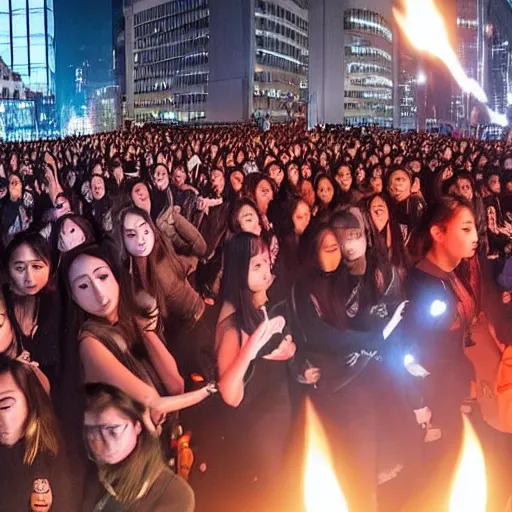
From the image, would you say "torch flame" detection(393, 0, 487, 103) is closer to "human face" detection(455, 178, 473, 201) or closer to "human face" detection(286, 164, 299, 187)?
"human face" detection(286, 164, 299, 187)

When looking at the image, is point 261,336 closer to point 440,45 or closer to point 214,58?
point 214,58

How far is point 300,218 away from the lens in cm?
700

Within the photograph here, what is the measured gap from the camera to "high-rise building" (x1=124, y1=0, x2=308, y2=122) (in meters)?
65.2

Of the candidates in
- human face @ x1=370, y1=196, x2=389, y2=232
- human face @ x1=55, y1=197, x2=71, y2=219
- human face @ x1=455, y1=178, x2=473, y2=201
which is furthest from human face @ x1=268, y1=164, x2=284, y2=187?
human face @ x1=370, y1=196, x2=389, y2=232

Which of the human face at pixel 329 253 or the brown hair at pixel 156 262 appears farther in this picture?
the brown hair at pixel 156 262

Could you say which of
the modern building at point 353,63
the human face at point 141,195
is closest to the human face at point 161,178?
the human face at point 141,195

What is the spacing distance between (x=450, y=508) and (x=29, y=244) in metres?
2.42

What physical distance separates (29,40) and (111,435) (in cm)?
5356

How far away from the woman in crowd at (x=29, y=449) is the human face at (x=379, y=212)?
3.50 meters

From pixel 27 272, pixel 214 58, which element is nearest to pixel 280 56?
pixel 214 58

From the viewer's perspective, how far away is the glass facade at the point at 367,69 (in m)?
78.7

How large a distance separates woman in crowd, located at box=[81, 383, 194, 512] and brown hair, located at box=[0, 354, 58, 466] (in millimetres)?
153

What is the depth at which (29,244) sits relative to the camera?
442cm

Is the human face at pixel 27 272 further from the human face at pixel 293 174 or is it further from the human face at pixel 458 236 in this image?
the human face at pixel 293 174
